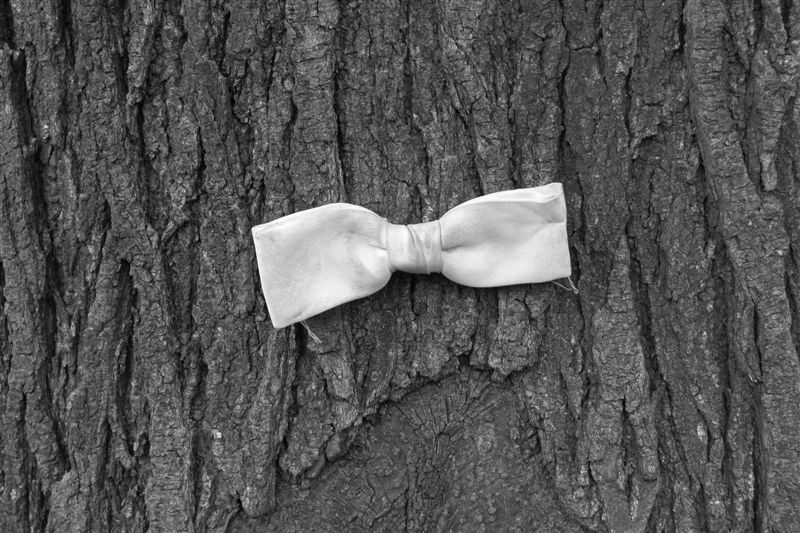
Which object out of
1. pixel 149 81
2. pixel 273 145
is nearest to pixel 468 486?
pixel 273 145

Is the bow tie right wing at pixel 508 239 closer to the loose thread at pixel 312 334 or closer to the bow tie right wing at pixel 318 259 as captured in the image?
the bow tie right wing at pixel 318 259

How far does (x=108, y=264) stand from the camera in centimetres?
133

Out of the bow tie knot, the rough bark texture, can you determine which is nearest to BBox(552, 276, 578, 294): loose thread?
the rough bark texture

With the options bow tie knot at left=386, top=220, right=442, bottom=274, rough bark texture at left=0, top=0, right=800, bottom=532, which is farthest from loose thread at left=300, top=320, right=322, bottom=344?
bow tie knot at left=386, top=220, right=442, bottom=274

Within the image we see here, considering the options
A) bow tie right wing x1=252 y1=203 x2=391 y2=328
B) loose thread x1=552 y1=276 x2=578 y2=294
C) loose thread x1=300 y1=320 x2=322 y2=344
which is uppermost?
bow tie right wing x1=252 y1=203 x2=391 y2=328

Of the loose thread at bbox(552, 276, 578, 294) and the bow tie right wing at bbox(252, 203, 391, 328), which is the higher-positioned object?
the bow tie right wing at bbox(252, 203, 391, 328)

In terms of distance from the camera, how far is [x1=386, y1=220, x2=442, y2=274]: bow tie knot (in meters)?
1.25

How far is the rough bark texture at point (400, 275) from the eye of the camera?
4.22 ft

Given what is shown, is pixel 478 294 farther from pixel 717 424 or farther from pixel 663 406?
pixel 717 424

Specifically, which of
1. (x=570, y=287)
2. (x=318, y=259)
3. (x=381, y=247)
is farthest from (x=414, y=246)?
(x=570, y=287)

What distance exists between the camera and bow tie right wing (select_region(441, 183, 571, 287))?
127 centimetres

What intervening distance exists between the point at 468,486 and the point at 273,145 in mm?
770

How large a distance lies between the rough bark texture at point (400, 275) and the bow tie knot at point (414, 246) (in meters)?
0.06

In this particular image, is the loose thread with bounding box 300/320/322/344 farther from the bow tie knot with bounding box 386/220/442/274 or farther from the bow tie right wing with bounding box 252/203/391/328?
the bow tie knot with bounding box 386/220/442/274
